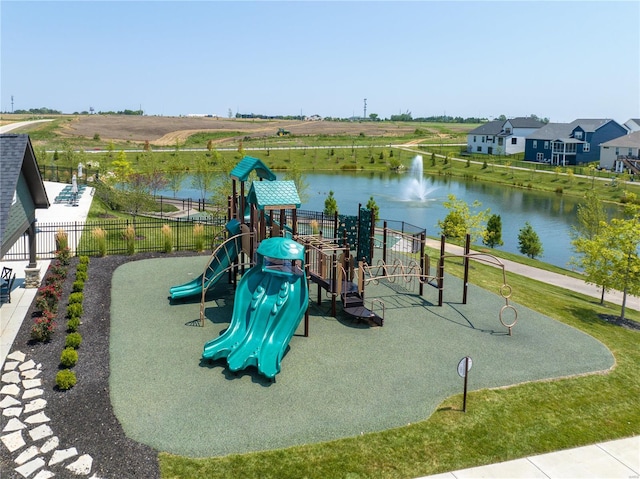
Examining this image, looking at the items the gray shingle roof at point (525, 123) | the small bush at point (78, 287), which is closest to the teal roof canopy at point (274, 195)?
the small bush at point (78, 287)

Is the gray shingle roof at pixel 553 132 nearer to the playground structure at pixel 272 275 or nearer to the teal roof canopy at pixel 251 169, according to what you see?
the playground structure at pixel 272 275

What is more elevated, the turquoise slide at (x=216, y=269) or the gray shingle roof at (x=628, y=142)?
the gray shingle roof at (x=628, y=142)

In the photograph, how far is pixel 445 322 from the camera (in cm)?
1706

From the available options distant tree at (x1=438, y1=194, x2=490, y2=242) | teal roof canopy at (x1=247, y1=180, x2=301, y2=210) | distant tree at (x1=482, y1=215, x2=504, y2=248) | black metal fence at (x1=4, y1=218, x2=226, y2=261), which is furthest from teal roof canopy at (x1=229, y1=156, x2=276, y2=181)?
distant tree at (x1=482, y1=215, x2=504, y2=248)

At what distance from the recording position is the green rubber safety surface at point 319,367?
36.3 feet

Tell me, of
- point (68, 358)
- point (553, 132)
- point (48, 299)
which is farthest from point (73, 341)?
point (553, 132)

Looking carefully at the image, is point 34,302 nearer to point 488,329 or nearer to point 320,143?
point 488,329

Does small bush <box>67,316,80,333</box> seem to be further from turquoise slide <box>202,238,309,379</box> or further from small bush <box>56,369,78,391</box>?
turquoise slide <box>202,238,309,379</box>

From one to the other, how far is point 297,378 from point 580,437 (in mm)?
6168

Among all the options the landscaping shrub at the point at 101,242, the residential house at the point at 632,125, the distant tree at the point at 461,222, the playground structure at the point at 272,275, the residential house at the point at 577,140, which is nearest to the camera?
the playground structure at the point at 272,275

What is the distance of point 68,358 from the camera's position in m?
13.2

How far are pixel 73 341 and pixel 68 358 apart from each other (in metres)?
1.05

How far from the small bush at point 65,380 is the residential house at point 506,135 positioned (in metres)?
84.7

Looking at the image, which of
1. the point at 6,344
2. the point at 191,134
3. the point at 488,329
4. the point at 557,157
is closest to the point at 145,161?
the point at 6,344
